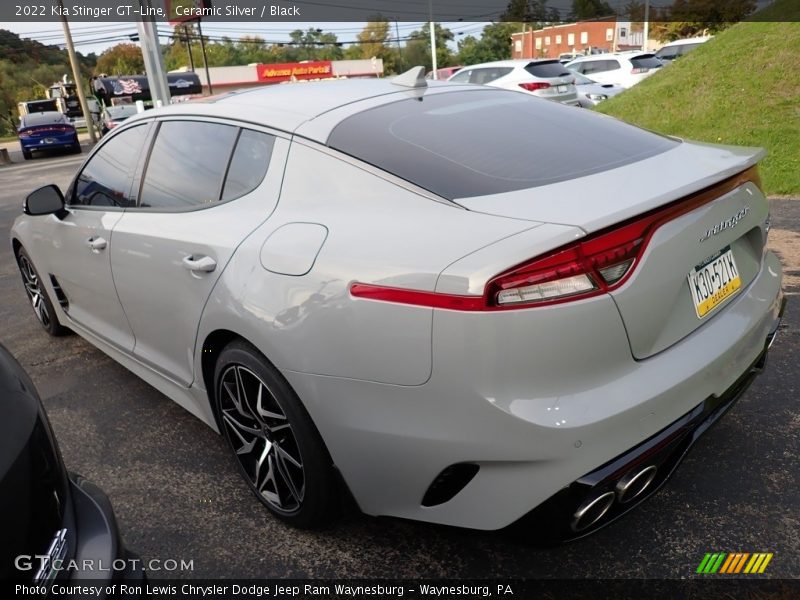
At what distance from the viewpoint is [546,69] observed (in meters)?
13.7

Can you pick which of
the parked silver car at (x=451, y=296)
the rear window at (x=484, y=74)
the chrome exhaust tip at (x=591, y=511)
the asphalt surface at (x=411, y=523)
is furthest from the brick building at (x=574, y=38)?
Answer: the chrome exhaust tip at (x=591, y=511)

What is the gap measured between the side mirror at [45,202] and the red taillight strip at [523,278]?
7.88 feet

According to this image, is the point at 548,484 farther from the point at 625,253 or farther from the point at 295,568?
the point at 295,568

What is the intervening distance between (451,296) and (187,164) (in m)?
1.65

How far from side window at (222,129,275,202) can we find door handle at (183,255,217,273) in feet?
0.86

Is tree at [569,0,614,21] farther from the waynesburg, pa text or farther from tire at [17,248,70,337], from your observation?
the waynesburg, pa text

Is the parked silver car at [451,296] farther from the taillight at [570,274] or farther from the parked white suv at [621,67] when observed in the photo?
the parked white suv at [621,67]

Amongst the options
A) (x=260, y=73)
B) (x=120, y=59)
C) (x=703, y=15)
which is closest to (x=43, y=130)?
(x=260, y=73)

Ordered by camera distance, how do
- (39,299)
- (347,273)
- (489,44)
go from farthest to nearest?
1. (489,44)
2. (39,299)
3. (347,273)

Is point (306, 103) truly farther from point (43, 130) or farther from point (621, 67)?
point (43, 130)

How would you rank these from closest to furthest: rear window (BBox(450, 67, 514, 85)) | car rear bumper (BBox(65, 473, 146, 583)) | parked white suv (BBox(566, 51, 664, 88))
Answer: car rear bumper (BBox(65, 473, 146, 583))
rear window (BBox(450, 67, 514, 85))
parked white suv (BBox(566, 51, 664, 88))

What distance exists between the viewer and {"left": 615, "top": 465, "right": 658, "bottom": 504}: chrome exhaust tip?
1.73 m

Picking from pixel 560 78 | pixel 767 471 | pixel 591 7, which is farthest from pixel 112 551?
pixel 591 7

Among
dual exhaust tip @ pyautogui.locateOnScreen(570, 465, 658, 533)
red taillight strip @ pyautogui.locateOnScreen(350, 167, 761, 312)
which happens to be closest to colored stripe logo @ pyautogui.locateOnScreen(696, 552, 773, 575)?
dual exhaust tip @ pyautogui.locateOnScreen(570, 465, 658, 533)
